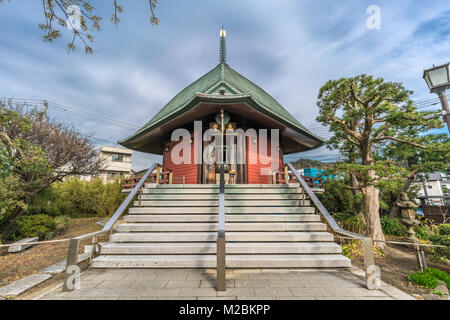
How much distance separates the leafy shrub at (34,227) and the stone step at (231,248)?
23.7 feet

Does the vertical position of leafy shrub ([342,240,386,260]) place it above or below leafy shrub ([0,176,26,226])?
below

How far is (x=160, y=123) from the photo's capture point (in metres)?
7.89

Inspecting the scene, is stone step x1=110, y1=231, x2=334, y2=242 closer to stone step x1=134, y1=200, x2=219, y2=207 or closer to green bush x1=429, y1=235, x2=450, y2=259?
stone step x1=134, y1=200, x2=219, y2=207

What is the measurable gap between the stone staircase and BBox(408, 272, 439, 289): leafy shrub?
970 millimetres

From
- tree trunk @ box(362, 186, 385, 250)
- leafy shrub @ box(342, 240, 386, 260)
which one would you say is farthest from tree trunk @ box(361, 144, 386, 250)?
leafy shrub @ box(342, 240, 386, 260)

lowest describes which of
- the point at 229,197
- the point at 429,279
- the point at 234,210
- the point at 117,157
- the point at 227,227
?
the point at 429,279

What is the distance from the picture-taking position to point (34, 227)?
7930mm

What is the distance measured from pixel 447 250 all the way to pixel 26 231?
46.5ft

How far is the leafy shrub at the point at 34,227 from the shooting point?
7852 millimetres

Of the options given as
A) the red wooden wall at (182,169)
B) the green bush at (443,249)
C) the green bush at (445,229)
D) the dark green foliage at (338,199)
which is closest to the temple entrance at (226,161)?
the red wooden wall at (182,169)

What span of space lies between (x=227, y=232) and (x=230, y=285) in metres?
1.44

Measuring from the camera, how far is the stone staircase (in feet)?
11.0

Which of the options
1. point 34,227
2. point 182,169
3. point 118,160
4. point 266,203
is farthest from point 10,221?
point 118,160

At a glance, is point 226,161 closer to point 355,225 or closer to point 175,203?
point 175,203
